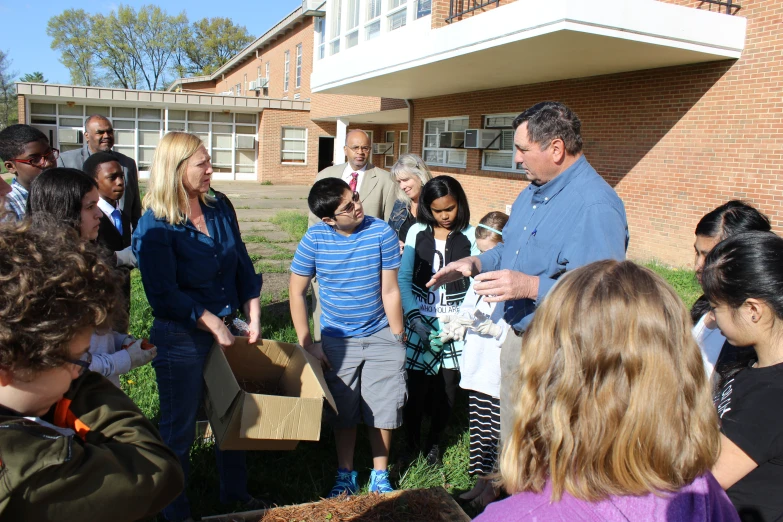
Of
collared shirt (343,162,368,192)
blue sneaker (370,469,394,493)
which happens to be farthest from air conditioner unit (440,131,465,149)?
blue sneaker (370,469,394,493)

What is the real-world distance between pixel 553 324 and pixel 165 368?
7.38ft

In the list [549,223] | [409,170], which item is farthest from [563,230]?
[409,170]

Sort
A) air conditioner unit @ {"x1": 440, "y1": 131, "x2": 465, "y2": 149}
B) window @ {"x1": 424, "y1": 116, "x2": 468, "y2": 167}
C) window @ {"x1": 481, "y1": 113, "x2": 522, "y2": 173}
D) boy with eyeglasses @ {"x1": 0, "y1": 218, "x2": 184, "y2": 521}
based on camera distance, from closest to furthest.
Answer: boy with eyeglasses @ {"x1": 0, "y1": 218, "x2": 184, "y2": 521} → window @ {"x1": 481, "y1": 113, "x2": 522, "y2": 173} → air conditioner unit @ {"x1": 440, "y1": 131, "x2": 465, "y2": 149} → window @ {"x1": 424, "y1": 116, "x2": 468, "y2": 167}

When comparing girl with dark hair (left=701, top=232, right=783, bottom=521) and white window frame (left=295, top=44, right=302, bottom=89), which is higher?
white window frame (left=295, top=44, right=302, bottom=89)

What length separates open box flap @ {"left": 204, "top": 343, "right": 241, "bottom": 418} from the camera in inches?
98.8

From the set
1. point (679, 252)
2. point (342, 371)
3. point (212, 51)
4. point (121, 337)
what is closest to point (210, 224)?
point (121, 337)

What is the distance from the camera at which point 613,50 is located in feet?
29.8

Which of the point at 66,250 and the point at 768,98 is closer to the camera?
the point at 66,250

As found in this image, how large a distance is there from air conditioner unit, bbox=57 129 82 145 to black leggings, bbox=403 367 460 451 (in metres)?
26.2

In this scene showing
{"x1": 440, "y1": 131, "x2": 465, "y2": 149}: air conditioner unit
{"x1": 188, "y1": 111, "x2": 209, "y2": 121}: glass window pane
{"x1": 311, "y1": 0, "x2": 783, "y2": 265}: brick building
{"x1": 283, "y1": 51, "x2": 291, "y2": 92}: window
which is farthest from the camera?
{"x1": 283, "y1": 51, "x2": 291, "y2": 92}: window

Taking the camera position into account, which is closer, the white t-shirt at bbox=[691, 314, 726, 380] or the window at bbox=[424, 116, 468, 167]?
the white t-shirt at bbox=[691, 314, 726, 380]

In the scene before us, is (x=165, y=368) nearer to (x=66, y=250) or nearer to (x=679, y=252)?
(x=66, y=250)

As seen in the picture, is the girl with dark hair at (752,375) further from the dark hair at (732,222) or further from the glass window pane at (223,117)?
the glass window pane at (223,117)

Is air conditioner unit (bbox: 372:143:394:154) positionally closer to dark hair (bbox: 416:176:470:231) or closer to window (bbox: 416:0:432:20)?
window (bbox: 416:0:432:20)
